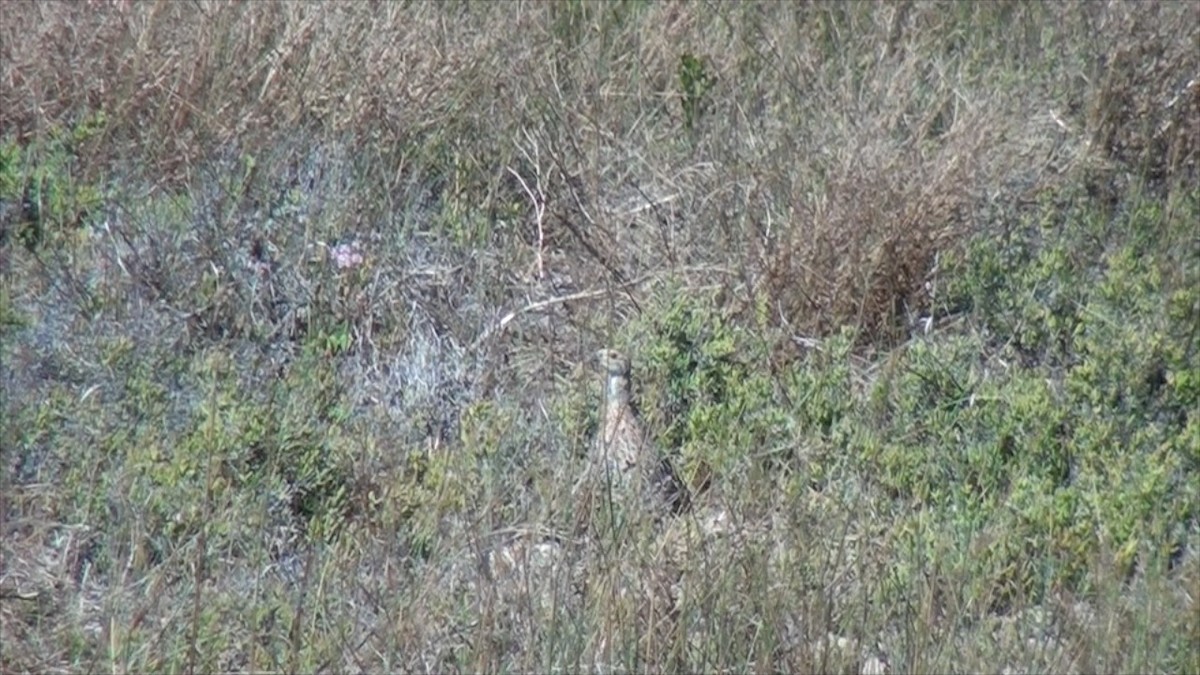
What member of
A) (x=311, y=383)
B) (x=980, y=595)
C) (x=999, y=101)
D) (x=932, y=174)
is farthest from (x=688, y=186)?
(x=980, y=595)

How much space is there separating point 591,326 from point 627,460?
59 centimetres

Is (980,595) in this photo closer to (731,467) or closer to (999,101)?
(731,467)

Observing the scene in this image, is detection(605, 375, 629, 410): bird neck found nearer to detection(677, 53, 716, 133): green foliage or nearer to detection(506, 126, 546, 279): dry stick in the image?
detection(506, 126, 546, 279): dry stick

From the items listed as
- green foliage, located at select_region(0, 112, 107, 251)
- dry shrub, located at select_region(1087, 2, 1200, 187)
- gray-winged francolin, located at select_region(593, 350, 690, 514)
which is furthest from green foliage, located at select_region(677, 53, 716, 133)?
green foliage, located at select_region(0, 112, 107, 251)

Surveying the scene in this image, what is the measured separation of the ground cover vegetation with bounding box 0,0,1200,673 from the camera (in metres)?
3.37

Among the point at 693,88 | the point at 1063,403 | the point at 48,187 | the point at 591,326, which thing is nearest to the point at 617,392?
the point at 591,326

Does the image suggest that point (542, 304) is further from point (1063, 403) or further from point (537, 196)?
point (1063, 403)

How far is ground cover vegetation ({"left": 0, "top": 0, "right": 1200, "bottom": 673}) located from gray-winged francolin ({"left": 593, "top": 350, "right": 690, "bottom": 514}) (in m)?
0.05

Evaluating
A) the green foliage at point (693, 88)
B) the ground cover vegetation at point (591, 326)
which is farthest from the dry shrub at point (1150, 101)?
the green foliage at point (693, 88)

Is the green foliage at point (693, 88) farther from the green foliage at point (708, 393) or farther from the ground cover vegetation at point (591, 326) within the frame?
the green foliage at point (708, 393)

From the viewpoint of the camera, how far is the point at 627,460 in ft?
12.8

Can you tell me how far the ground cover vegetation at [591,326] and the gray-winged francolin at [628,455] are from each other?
53 millimetres

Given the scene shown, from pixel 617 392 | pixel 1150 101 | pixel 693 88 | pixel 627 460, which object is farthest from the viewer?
pixel 693 88

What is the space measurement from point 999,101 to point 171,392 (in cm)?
254
